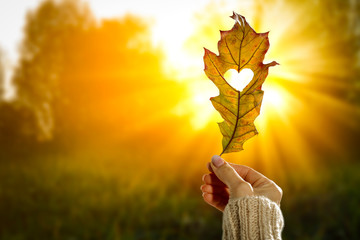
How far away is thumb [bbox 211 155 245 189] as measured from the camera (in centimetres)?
119

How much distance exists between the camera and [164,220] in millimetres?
5391

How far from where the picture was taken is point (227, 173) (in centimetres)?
121

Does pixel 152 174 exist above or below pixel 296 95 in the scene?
below

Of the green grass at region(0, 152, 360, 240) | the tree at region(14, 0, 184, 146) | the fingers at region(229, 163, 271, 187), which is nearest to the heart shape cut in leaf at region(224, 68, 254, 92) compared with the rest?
the fingers at region(229, 163, 271, 187)

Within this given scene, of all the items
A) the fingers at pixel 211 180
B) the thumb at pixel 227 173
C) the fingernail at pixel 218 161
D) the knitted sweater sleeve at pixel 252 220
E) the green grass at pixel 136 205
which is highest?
the green grass at pixel 136 205

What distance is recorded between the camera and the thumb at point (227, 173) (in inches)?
47.0

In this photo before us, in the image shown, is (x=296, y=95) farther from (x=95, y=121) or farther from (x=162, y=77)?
(x=95, y=121)

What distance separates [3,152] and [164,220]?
9034 mm

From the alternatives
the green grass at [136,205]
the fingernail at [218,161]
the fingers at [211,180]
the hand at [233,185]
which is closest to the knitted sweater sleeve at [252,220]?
the hand at [233,185]

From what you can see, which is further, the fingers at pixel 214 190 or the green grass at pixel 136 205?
the green grass at pixel 136 205

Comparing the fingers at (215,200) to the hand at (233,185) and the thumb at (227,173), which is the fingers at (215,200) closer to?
the hand at (233,185)

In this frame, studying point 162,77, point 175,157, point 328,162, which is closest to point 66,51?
point 162,77

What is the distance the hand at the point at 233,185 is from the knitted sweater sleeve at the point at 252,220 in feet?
0.13

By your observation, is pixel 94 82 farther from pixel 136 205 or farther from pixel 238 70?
pixel 238 70
